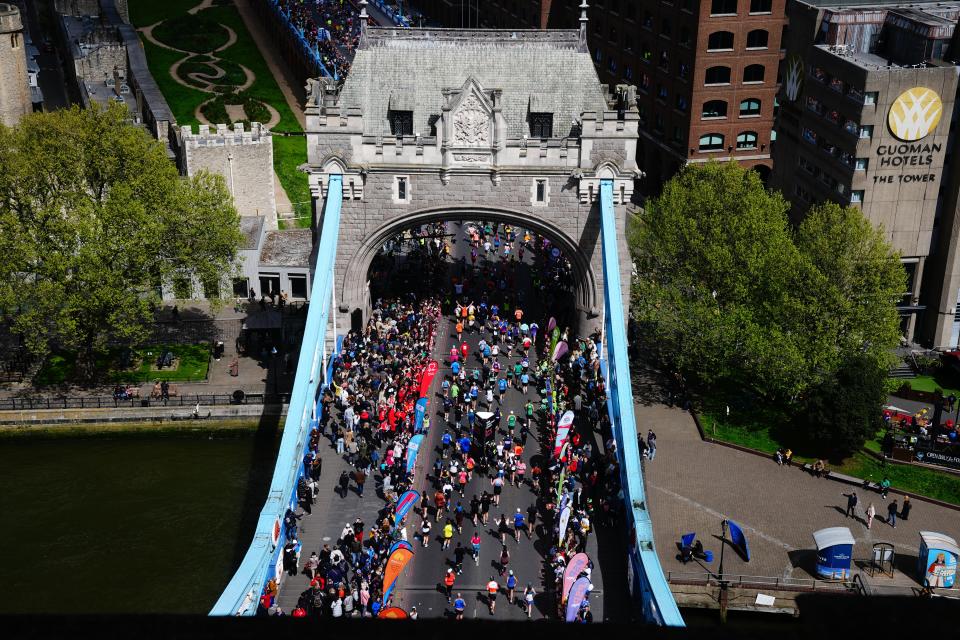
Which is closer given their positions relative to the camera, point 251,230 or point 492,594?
point 492,594

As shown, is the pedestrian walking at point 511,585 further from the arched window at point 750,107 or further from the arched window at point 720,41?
the arched window at point 750,107

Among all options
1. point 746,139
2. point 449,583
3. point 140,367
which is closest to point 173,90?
point 746,139

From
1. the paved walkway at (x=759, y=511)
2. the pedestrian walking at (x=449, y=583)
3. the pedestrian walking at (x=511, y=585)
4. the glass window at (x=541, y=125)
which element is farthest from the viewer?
the glass window at (x=541, y=125)

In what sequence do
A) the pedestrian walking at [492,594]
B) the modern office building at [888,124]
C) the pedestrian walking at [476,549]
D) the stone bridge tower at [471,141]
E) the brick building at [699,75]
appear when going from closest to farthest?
the pedestrian walking at [492,594] < the pedestrian walking at [476,549] < the stone bridge tower at [471,141] < the modern office building at [888,124] < the brick building at [699,75]

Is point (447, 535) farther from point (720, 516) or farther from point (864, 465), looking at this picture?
point (864, 465)

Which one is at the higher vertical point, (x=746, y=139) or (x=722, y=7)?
(x=722, y=7)

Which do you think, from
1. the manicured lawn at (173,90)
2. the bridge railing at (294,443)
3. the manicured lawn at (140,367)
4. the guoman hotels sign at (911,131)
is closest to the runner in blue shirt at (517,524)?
the bridge railing at (294,443)

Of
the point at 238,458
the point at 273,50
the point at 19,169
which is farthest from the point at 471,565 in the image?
the point at 273,50
